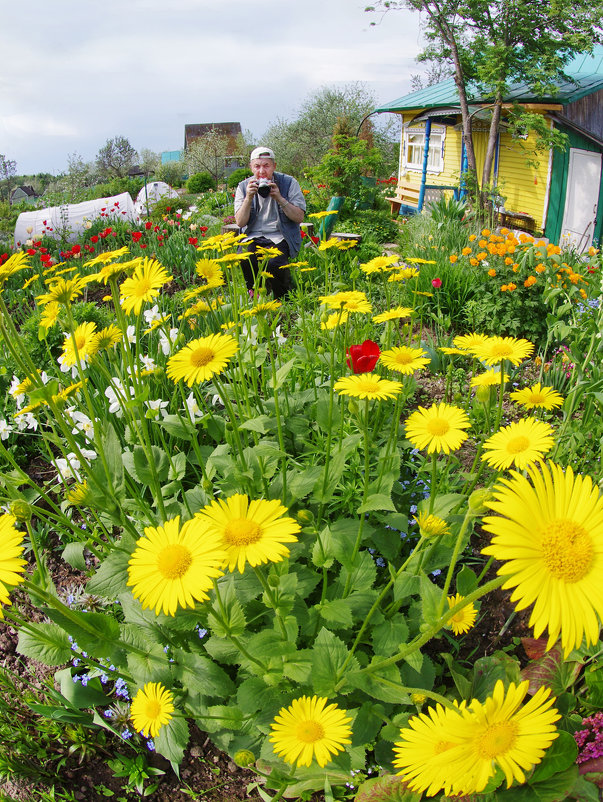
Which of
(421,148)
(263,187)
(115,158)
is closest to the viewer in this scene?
(263,187)

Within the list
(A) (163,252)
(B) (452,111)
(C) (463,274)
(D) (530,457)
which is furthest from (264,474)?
(B) (452,111)

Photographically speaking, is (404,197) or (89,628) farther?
(404,197)

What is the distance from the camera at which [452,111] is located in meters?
11.9

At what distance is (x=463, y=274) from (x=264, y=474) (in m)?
3.24

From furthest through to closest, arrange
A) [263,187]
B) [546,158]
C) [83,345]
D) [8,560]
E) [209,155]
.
Result: [209,155]
[546,158]
[263,187]
[83,345]
[8,560]

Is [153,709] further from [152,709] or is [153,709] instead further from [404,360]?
[404,360]

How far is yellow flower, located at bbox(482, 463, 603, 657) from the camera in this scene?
0.71m

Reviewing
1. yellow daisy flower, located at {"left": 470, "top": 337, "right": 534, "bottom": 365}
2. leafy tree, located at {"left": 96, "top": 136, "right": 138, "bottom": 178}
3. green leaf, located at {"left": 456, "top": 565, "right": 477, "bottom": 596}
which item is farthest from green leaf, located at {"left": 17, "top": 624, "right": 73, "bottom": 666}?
leafy tree, located at {"left": 96, "top": 136, "right": 138, "bottom": 178}

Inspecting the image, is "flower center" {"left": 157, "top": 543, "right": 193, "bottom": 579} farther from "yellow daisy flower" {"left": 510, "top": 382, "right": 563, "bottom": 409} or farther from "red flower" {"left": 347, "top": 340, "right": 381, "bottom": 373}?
"yellow daisy flower" {"left": 510, "top": 382, "right": 563, "bottom": 409}

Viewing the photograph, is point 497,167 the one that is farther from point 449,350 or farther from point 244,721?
point 244,721

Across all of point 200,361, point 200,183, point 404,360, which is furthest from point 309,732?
point 200,183

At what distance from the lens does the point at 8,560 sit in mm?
916

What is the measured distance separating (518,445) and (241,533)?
0.69 metres

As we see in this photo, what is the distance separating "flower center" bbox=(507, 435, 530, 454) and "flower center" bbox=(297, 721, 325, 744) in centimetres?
72
